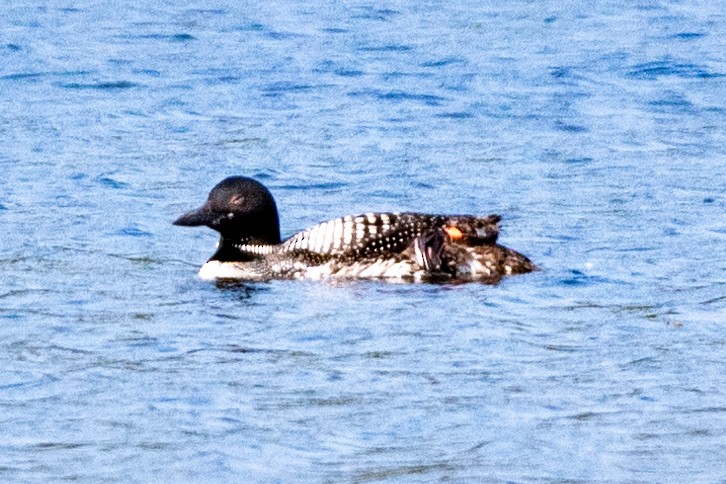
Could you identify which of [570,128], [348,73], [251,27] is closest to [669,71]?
[570,128]

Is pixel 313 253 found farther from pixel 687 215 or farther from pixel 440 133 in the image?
pixel 440 133

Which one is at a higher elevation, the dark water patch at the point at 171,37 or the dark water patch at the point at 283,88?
the dark water patch at the point at 171,37

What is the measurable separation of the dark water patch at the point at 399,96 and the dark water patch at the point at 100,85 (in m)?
2.02

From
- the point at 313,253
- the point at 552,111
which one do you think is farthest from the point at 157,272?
the point at 552,111

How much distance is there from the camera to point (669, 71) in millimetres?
17234

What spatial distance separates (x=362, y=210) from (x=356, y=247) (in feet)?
5.80

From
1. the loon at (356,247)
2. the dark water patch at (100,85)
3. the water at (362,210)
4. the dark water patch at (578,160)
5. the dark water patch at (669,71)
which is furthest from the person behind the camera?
the dark water patch at (669,71)

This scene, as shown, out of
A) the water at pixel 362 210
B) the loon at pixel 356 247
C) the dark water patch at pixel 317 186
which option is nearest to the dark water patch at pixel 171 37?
the water at pixel 362 210

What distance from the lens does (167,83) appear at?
16.7 metres

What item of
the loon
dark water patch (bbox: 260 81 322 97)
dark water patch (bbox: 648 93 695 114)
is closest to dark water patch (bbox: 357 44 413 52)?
dark water patch (bbox: 260 81 322 97)

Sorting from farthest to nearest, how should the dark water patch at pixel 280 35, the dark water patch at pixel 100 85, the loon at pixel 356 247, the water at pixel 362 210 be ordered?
the dark water patch at pixel 280 35 → the dark water patch at pixel 100 85 → the loon at pixel 356 247 → the water at pixel 362 210

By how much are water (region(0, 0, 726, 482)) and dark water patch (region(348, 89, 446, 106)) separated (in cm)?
4

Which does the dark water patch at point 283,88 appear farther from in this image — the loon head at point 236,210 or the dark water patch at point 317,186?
the loon head at point 236,210

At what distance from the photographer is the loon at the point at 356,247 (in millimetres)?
10633
